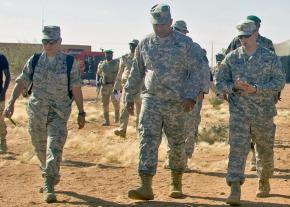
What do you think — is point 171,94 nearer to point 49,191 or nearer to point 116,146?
point 49,191

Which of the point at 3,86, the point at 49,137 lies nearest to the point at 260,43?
the point at 49,137

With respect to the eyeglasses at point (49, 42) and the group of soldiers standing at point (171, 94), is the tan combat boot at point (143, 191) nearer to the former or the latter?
the group of soldiers standing at point (171, 94)

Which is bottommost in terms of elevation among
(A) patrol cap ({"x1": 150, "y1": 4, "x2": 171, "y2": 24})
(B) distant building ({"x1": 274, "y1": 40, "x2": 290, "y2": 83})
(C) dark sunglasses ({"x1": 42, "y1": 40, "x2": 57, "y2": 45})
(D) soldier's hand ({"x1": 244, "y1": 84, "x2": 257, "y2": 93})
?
(D) soldier's hand ({"x1": 244, "y1": 84, "x2": 257, "y2": 93})

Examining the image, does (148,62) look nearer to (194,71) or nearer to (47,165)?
(194,71)

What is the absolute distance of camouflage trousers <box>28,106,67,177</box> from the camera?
6.81 meters

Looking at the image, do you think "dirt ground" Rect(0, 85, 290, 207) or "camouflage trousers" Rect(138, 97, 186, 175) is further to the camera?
"dirt ground" Rect(0, 85, 290, 207)

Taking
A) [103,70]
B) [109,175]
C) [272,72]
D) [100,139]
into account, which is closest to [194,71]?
[272,72]

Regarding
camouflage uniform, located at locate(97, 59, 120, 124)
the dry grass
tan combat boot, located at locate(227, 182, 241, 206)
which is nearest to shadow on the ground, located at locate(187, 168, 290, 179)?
the dry grass

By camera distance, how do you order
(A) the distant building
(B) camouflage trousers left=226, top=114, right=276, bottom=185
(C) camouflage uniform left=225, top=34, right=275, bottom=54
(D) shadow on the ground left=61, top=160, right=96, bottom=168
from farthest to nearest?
(A) the distant building → (D) shadow on the ground left=61, top=160, right=96, bottom=168 → (C) camouflage uniform left=225, top=34, right=275, bottom=54 → (B) camouflage trousers left=226, top=114, right=276, bottom=185

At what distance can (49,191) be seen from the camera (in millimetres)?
6762

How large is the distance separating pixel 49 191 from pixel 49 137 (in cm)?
60

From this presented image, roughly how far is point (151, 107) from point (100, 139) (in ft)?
20.6

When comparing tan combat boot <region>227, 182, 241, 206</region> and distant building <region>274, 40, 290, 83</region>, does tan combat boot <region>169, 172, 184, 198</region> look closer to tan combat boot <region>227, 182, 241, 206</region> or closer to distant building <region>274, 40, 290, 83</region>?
tan combat boot <region>227, 182, 241, 206</region>

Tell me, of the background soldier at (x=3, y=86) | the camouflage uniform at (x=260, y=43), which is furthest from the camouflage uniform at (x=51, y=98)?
the background soldier at (x=3, y=86)
